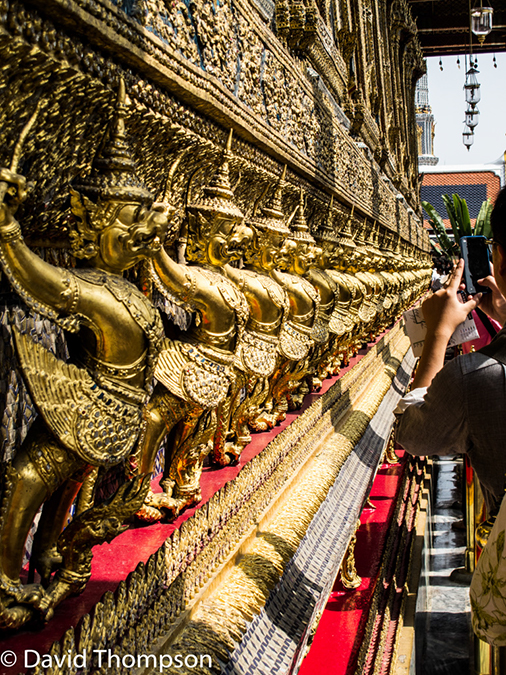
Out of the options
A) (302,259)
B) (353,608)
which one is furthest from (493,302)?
(353,608)

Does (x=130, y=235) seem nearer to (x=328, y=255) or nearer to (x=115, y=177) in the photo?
(x=115, y=177)

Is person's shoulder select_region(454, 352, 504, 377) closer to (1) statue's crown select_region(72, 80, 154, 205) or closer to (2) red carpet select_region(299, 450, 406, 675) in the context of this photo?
(1) statue's crown select_region(72, 80, 154, 205)

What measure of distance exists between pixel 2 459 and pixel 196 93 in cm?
84

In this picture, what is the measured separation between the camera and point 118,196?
1023mm

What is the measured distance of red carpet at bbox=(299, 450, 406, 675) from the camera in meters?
1.71

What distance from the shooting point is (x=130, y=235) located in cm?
104

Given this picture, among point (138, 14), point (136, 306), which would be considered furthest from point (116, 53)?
point (136, 306)

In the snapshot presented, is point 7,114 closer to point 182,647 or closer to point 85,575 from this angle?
point 85,575

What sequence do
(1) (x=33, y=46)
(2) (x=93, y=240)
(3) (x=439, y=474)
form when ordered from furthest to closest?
(3) (x=439, y=474), (2) (x=93, y=240), (1) (x=33, y=46)

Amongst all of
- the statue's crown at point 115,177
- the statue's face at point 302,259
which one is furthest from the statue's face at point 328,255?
the statue's crown at point 115,177

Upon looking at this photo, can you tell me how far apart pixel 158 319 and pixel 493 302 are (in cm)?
95

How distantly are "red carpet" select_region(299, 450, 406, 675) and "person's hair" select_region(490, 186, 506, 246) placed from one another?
107 centimetres

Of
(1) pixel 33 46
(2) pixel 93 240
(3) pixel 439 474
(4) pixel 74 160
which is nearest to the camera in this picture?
(1) pixel 33 46

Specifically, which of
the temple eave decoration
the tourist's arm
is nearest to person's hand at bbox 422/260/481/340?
the tourist's arm
